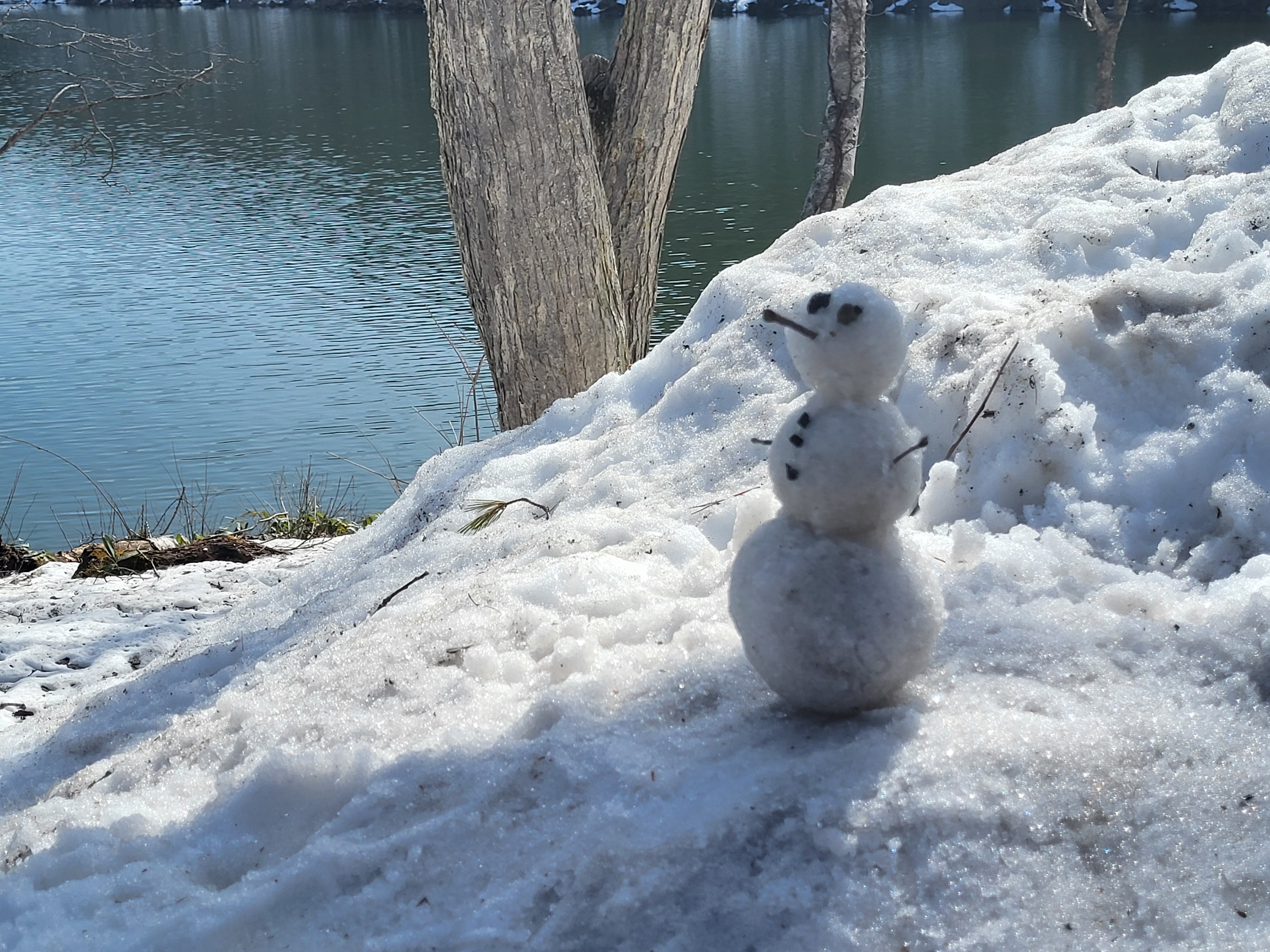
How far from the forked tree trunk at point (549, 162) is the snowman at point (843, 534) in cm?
265

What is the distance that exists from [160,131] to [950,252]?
871 inches

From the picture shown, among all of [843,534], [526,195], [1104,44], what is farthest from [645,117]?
[1104,44]

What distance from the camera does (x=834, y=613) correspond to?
5.32 ft

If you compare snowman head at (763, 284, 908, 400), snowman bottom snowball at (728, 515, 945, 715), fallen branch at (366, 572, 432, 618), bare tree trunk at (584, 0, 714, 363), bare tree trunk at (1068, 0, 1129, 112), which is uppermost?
bare tree trunk at (1068, 0, 1129, 112)

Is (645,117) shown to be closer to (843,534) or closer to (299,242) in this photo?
(843,534)

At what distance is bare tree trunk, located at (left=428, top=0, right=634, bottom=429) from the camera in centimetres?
400

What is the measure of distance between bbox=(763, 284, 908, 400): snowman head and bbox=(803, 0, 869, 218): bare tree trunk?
500 centimetres

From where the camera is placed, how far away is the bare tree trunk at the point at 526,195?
4004 mm

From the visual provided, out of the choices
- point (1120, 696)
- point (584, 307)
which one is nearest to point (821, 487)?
point (1120, 696)

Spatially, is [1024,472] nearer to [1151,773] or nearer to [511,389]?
[1151,773]

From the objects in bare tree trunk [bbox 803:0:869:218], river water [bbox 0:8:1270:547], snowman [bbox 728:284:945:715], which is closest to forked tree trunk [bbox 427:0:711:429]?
bare tree trunk [bbox 803:0:869:218]

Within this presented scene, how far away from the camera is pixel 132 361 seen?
459 inches

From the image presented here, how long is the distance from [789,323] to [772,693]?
63 centimetres

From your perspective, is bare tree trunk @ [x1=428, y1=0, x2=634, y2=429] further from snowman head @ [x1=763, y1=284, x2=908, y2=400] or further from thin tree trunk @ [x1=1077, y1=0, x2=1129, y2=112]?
thin tree trunk @ [x1=1077, y1=0, x2=1129, y2=112]
